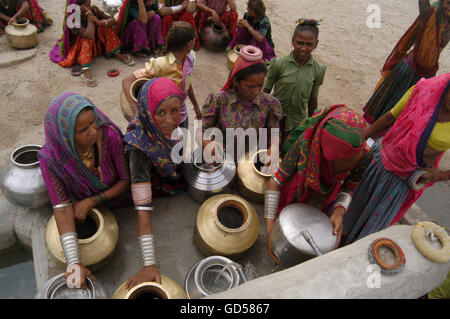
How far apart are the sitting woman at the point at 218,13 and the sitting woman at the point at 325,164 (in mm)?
4685

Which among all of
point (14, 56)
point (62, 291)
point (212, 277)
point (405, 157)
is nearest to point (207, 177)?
point (212, 277)

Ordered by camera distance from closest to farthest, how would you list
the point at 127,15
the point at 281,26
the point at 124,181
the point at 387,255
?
the point at 387,255
the point at 124,181
the point at 127,15
the point at 281,26

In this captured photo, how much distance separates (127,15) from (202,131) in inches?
146

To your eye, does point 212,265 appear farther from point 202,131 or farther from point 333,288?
point 202,131

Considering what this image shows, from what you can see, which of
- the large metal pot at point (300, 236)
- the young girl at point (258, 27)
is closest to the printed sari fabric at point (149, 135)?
the large metal pot at point (300, 236)

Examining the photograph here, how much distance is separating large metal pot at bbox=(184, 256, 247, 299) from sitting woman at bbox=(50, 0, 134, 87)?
4034 millimetres

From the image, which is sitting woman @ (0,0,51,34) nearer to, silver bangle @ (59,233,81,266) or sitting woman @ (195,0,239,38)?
sitting woman @ (195,0,239,38)

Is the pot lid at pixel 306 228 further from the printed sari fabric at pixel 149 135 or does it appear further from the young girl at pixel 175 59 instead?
the young girl at pixel 175 59

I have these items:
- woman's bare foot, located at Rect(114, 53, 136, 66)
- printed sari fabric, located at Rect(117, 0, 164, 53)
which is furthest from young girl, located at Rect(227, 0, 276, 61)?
woman's bare foot, located at Rect(114, 53, 136, 66)

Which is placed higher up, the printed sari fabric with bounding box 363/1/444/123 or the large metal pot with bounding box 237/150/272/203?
the printed sari fabric with bounding box 363/1/444/123

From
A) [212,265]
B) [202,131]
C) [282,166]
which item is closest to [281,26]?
[202,131]

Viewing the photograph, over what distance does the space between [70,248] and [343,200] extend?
1.85 m

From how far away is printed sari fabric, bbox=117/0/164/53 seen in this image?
515cm
